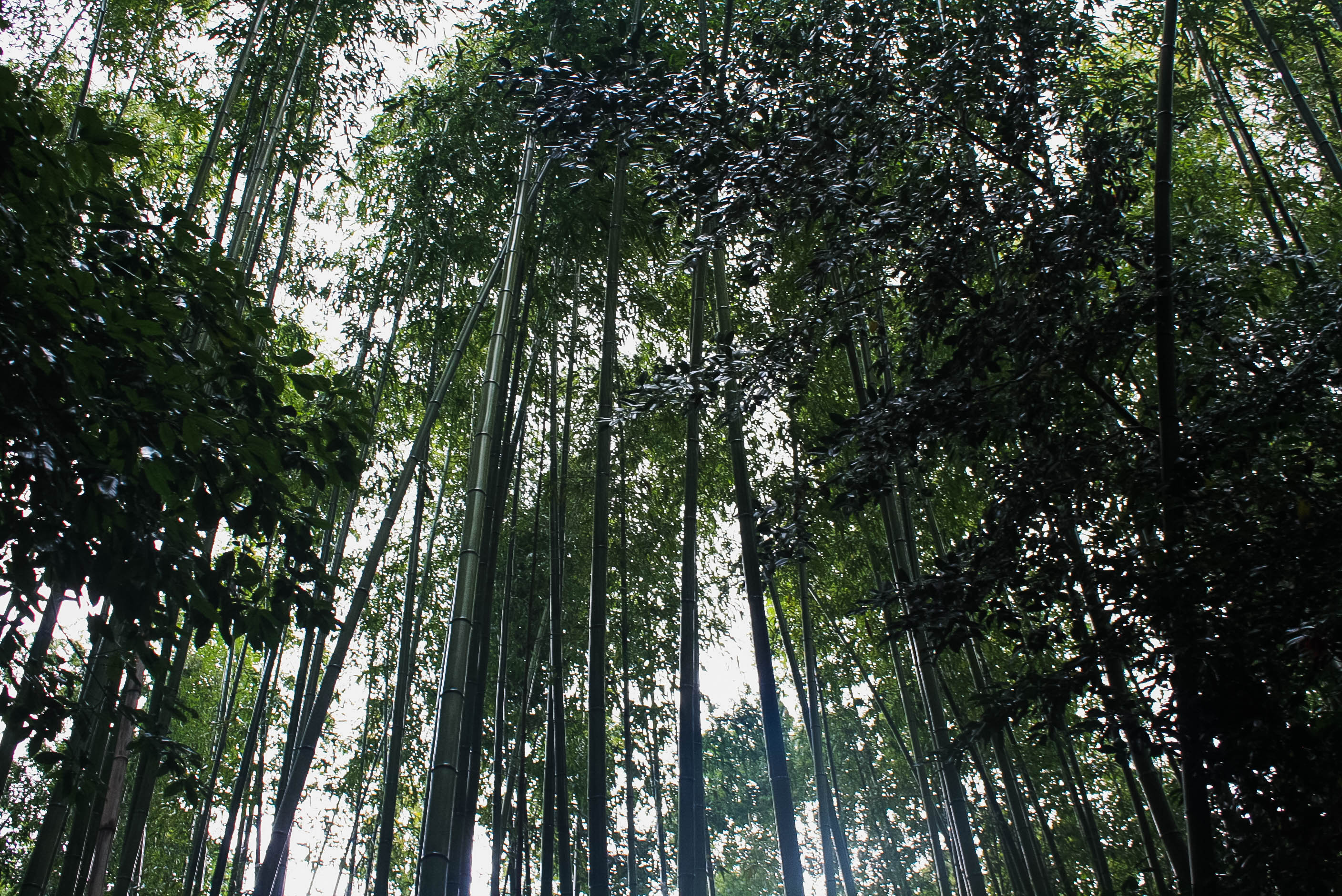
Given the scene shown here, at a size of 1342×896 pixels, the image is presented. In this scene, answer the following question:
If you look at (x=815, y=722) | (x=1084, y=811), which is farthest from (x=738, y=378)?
(x=815, y=722)

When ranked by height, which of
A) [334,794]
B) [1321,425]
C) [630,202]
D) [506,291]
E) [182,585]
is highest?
[630,202]

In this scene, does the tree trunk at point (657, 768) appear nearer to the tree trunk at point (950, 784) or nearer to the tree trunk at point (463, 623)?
the tree trunk at point (463, 623)

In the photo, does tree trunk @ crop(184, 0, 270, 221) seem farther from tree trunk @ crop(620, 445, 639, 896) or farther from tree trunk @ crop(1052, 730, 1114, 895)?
tree trunk @ crop(1052, 730, 1114, 895)

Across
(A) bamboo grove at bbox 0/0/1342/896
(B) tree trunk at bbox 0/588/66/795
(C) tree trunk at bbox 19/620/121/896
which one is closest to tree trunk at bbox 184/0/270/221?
(A) bamboo grove at bbox 0/0/1342/896

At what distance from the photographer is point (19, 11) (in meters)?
4.44

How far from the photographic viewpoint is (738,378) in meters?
2.14

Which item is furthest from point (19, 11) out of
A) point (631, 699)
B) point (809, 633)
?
point (631, 699)

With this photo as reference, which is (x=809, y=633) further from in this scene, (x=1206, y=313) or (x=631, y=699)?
(x=1206, y=313)

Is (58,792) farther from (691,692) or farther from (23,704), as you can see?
(691,692)

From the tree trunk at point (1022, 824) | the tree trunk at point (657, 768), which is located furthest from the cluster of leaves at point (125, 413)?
the tree trunk at point (657, 768)

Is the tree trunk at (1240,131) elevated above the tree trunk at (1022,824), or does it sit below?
above

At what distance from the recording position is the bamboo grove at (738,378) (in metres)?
1.40

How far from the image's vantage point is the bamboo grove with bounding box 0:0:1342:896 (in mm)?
1396

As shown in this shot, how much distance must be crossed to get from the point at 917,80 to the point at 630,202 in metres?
2.52
